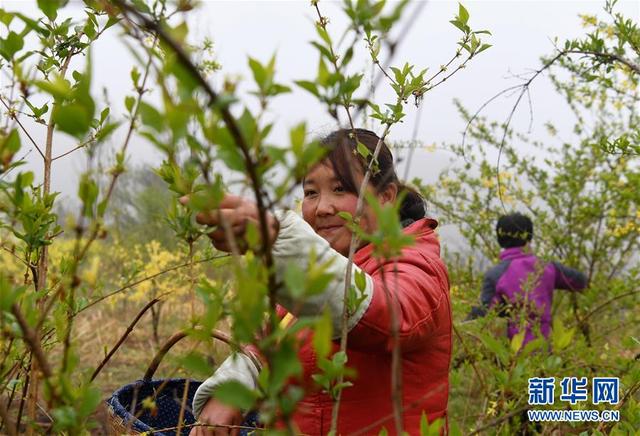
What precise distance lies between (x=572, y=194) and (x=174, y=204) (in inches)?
175

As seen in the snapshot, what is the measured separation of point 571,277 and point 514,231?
441 millimetres

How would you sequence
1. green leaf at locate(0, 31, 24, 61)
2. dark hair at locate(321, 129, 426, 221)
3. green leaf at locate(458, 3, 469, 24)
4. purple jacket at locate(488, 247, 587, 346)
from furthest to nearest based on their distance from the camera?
purple jacket at locate(488, 247, 587, 346), dark hair at locate(321, 129, 426, 221), green leaf at locate(458, 3, 469, 24), green leaf at locate(0, 31, 24, 61)

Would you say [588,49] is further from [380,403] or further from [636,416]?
[380,403]

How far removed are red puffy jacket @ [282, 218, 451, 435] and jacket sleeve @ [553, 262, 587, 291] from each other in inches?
99.0

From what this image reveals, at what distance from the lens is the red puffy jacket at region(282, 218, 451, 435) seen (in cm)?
132

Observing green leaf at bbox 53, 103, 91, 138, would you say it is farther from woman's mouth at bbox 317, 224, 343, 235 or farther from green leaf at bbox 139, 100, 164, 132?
woman's mouth at bbox 317, 224, 343, 235

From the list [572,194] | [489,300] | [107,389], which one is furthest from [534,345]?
[107,389]

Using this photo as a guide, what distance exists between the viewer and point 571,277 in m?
3.91

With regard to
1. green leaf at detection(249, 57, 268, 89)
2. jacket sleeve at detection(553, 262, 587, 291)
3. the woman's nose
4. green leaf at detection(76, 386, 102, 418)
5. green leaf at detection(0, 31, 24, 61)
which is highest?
jacket sleeve at detection(553, 262, 587, 291)

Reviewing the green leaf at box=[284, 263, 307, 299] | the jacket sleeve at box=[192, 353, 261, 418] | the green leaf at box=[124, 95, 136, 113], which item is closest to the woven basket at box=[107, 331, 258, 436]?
the jacket sleeve at box=[192, 353, 261, 418]

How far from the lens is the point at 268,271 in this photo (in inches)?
21.1

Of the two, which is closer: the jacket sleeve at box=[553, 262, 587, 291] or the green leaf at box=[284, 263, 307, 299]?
the green leaf at box=[284, 263, 307, 299]

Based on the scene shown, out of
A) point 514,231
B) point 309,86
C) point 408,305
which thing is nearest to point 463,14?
point 408,305

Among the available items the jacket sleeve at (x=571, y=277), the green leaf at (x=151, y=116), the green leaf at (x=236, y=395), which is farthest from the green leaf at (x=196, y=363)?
the jacket sleeve at (x=571, y=277)
